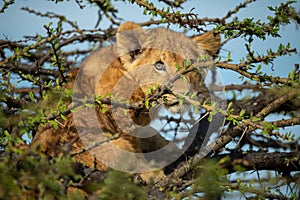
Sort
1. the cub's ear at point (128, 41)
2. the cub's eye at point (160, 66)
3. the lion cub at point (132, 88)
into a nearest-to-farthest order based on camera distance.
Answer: the lion cub at point (132, 88), the cub's ear at point (128, 41), the cub's eye at point (160, 66)

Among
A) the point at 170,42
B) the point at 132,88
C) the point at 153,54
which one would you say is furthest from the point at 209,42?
the point at 132,88

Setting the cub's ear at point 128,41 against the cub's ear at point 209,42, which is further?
the cub's ear at point 209,42

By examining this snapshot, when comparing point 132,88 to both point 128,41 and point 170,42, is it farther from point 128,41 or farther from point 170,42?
point 170,42

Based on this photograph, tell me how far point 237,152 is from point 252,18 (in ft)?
3.36

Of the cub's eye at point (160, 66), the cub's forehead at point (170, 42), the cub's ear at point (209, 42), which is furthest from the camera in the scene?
the cub's ear at point (209, 42)

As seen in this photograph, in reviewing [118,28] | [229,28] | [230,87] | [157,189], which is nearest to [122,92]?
[118,28]

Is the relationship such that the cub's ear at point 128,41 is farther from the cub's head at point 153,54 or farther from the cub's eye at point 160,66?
the cub's eye at point 160,66

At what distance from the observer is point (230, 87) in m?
3.36

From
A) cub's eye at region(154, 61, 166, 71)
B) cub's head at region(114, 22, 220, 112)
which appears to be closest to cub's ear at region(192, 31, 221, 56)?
cub's head at region(114, 22, 220, 112)

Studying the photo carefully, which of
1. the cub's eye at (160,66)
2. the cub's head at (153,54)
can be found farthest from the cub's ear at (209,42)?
the cub's eye at (160,66)

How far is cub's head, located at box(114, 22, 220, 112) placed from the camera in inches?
149

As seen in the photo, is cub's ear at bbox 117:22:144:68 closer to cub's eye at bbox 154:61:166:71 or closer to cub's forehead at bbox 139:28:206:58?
cub's forehead at bbox 139:28:206:58

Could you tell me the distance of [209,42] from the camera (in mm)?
4246

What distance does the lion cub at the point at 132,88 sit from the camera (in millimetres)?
3461
